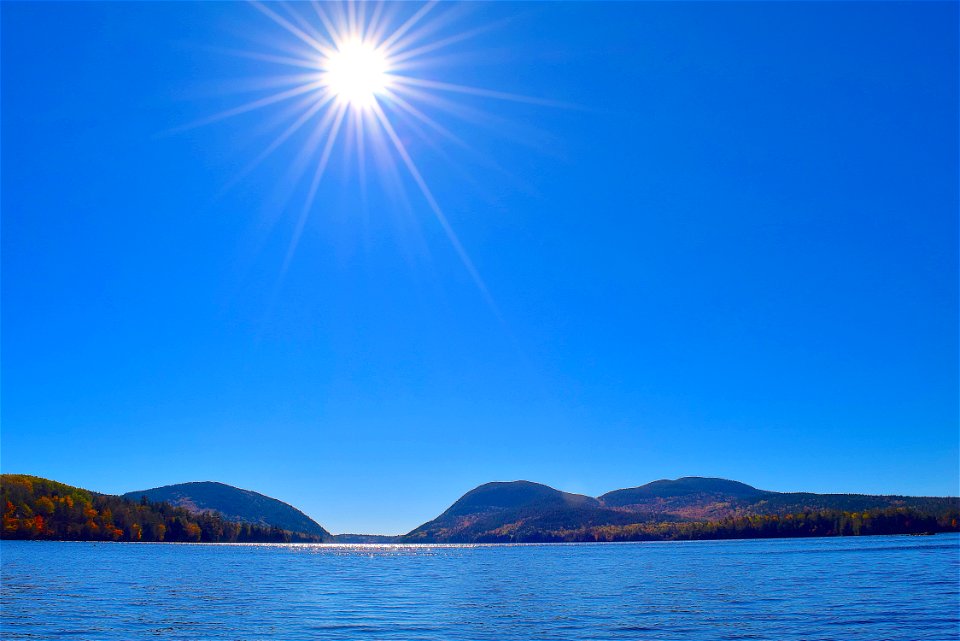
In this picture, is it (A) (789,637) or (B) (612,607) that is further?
(B) (612,607)

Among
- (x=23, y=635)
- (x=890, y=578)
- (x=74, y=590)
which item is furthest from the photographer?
(x=890, y=578)

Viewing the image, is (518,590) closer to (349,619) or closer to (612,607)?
(612,607)

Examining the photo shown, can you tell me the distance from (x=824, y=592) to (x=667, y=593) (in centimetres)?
1573

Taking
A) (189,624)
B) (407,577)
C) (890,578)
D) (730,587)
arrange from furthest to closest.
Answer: (407,577), (890,578), (730,587), (189,624)

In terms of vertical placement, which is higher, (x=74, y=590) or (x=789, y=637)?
(x=74, y=590)

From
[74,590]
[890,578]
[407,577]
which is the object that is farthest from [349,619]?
[890,578]

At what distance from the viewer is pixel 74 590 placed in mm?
69625

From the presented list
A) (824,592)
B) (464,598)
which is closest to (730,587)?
(824,592)

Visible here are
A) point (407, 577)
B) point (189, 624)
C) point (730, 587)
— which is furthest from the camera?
point (407, 577)

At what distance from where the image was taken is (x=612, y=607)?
5956 cm

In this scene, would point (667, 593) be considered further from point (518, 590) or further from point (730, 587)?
point (518, 590)

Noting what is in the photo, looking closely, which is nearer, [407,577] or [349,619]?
[349,619]

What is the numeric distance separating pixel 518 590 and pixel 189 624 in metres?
41.6

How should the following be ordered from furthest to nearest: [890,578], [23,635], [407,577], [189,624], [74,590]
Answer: [407,577], [890,578], [74,590], [189,624], [23,635]
